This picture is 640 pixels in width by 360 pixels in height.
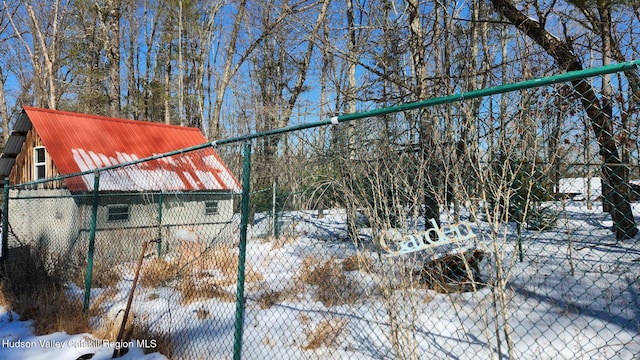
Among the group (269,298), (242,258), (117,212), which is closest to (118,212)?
(117,212)

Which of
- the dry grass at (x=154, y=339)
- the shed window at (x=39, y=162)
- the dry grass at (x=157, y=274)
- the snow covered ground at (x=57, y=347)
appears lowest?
the snow covered ground at (x=57, y=347)

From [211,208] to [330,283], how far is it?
26.1ft

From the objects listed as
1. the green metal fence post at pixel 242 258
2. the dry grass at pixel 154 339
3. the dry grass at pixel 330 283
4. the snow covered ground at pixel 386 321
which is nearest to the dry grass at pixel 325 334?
the snow covered ground at pixel 386 321

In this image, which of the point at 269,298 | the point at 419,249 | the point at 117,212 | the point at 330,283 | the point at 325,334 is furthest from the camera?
the point at 117,212

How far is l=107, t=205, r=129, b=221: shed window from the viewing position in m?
10.3

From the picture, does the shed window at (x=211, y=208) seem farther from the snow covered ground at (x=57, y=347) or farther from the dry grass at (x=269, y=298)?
the snow covered ground at (x=57, y=347)

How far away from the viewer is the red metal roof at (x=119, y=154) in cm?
1050

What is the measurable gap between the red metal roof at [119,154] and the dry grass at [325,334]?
6.16 meters

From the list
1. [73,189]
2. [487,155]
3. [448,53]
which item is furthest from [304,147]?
[73,189]

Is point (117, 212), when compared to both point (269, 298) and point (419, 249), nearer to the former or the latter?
point (269, 298)

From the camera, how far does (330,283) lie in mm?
5543

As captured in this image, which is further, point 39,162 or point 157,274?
point 39,162

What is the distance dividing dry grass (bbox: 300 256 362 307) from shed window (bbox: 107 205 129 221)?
255 inches

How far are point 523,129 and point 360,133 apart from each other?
1.08 metres
